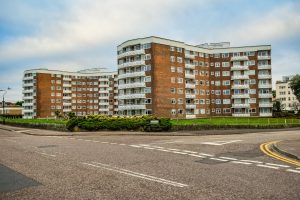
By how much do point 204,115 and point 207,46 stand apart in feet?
73.4

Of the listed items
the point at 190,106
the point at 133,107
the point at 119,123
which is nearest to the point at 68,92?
the point at 133,107

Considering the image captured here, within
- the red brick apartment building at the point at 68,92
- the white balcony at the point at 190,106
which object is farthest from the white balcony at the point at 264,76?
the red brick apartment building at the point at 68,92

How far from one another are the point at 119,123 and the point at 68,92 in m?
91.7

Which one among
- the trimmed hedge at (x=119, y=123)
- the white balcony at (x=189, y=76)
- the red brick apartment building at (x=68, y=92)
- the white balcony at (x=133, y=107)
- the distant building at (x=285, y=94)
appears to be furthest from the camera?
the distant building at (x=285, y=94)

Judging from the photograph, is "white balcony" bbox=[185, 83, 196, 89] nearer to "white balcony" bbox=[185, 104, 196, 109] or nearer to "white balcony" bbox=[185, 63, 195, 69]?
"white balcony" bbox=[185, 63, 195, 69]

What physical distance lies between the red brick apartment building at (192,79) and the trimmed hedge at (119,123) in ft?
108

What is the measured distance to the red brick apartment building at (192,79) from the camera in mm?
70375

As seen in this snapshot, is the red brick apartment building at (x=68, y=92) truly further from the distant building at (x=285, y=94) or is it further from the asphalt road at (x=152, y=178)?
the asphalt road at (x=152, y=178)

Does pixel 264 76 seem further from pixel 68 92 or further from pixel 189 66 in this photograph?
pixel 68 92

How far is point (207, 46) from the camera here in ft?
308

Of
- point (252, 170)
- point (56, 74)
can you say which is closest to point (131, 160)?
point (252, 170)

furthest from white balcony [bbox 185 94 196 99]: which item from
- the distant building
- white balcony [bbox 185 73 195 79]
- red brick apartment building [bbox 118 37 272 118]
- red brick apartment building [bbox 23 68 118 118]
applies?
the distant building

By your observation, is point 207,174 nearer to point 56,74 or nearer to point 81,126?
point 81,126

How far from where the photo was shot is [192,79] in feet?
265
